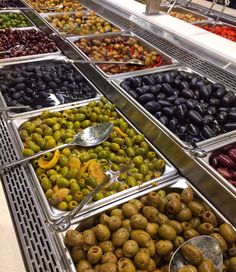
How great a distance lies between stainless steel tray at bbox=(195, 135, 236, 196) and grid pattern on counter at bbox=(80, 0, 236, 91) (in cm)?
66

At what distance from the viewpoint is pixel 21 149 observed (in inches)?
66.5

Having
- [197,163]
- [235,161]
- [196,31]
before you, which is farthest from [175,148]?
[196,31]

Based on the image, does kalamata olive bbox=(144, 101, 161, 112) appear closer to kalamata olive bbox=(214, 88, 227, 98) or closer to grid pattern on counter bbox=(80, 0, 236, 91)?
kalamata olive bbox=(214, 88, 227, 98)

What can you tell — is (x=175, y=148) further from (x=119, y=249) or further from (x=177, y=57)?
(x=177, y=57)

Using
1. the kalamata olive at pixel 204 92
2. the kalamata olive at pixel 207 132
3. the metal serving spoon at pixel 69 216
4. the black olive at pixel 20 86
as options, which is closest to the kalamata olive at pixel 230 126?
the kalamata olive at pixel 207 132

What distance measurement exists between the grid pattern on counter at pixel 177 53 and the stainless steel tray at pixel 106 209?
3.40 ft

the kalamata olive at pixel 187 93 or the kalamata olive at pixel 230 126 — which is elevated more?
the kalamata olive at pixel 187 93

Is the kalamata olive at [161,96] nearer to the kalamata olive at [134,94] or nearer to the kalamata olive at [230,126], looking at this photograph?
the kalamata olive at [134,94]

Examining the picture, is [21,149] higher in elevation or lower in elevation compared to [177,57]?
lower

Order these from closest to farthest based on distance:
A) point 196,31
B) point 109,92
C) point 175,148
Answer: point 175,148 < point 109,92 < point 196,31

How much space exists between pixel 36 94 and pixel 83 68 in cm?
51

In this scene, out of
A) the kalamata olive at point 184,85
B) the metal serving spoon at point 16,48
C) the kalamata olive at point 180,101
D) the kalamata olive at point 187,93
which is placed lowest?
the kalamata olive at point 180,101

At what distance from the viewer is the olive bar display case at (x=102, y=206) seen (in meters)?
1.20

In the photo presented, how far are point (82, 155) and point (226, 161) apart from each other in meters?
0.75
